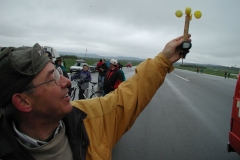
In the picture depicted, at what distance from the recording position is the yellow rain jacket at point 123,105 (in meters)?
1.81

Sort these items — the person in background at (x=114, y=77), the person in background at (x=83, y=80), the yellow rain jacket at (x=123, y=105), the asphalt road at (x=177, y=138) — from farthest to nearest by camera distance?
the person in background at (x=83, y=80) → the person in background at (x=114, y=77) → the asphalt road at (x=177, y=138) → the yellow rain jacket at (x=123, y=105)

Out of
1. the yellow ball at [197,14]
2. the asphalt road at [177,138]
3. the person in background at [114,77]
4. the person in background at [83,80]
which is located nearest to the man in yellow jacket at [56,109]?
the yellow ball at [197,14]

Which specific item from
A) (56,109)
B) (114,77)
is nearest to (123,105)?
(56,109)

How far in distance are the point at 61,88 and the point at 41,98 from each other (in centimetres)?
18

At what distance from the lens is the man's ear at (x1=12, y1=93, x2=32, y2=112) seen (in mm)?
1498

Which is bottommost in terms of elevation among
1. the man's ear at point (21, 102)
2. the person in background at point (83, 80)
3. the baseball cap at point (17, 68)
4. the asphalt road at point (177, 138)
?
the asphalt road at point (177, 138)

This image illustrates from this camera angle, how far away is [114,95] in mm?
2066

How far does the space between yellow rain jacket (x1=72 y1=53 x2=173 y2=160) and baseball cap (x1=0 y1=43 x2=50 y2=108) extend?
0.60 m

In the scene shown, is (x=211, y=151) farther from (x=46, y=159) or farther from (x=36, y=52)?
(x=36, y=52)

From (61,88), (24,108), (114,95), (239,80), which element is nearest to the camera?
(24,108)

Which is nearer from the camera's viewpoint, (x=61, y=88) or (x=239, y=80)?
(x=61, y=88)

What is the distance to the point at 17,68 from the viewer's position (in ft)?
4.49

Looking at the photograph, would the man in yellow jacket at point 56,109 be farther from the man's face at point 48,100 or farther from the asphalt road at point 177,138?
the asphalt road at point 177,138

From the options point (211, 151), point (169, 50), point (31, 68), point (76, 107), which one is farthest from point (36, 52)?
point (211, 151)
